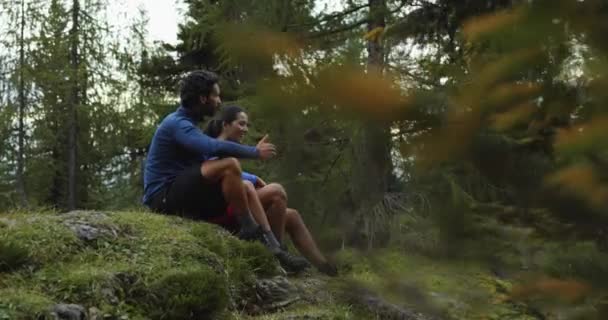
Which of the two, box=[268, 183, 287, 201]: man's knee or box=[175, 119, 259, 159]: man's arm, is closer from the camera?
box=[268, 183, 287, 201]: man's knee

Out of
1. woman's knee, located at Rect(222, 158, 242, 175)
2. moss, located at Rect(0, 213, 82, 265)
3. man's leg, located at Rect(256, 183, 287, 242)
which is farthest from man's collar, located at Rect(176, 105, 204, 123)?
moss, located at Rect(0, 213, 82, 265)

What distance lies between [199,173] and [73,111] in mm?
13945

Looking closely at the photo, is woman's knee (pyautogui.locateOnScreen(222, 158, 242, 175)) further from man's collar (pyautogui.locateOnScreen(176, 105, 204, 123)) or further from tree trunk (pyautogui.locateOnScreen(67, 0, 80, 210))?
tree trunk (pyautogui.locateOnScreen(67, 0, 80, 210))

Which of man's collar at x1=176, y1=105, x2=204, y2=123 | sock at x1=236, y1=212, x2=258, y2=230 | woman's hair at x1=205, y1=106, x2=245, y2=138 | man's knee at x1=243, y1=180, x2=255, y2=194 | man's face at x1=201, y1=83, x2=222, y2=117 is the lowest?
sock at x1=236, y1=212, x2=258, y2=230

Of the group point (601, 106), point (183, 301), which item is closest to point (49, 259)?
point (183, 301)

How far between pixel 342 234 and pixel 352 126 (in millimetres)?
328

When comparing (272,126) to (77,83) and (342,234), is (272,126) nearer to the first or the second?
(342,234)

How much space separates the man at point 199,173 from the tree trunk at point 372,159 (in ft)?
10.5

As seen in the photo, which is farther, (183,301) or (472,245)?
(183,301)

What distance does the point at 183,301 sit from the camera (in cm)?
353

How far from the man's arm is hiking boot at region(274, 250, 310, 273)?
0.66 meters

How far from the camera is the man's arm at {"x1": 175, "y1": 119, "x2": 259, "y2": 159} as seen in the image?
14.4 feet

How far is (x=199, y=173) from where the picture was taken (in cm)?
464

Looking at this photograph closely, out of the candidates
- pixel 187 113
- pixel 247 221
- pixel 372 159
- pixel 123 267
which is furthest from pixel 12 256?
pixel 372 159
